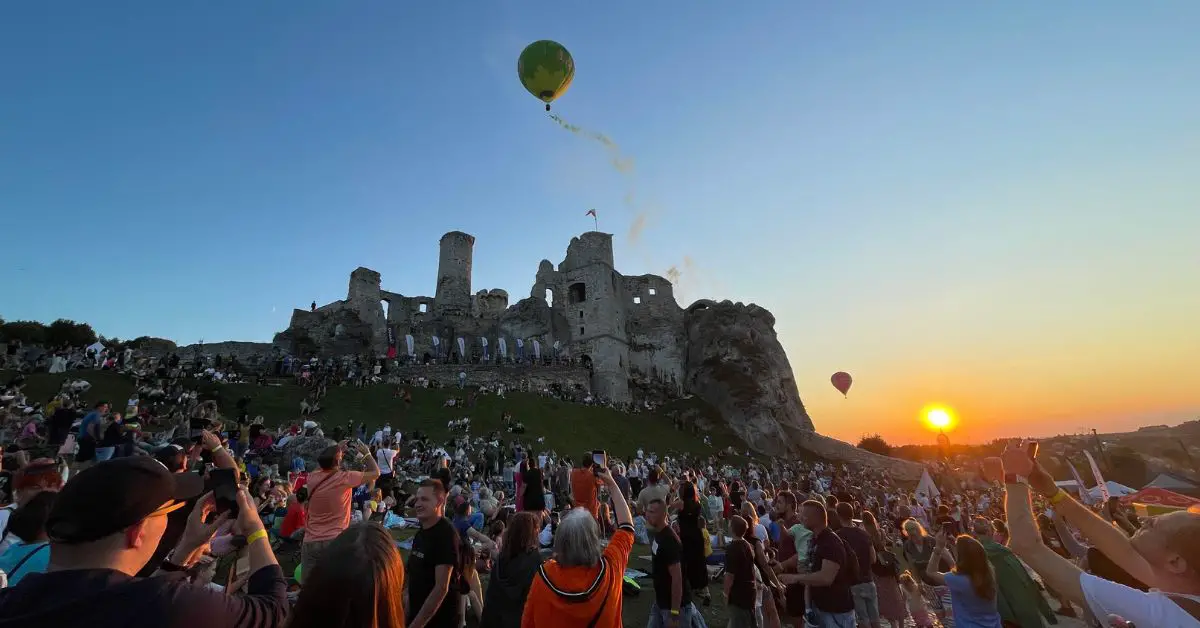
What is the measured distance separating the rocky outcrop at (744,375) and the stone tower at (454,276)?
77.0 feet

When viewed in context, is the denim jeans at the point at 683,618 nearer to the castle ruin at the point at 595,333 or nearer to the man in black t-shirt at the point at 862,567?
the man in black t-shirt at the point at 862,567

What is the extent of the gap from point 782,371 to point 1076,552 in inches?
2005

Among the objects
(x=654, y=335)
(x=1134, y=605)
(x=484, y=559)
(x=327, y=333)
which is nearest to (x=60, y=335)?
(x=327, y=333)

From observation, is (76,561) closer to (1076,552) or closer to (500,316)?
(1076,552)

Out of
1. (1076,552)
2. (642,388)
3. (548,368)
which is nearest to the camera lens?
(1076,552)

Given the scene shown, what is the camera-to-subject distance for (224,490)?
2609mm

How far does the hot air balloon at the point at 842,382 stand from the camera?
35094mm

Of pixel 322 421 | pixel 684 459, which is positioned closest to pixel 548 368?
pixel 684 459

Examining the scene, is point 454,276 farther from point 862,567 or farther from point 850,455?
point 862,567

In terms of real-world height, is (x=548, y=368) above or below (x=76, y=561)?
above

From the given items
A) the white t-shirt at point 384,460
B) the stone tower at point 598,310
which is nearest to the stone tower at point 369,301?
the stone tower at point 598,310

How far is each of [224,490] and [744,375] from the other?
5009 centimetres

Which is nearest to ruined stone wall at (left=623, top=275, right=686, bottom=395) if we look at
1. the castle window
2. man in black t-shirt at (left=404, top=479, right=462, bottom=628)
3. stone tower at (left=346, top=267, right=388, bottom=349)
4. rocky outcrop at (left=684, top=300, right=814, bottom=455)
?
rocky outcrop at (left=684, top=300, right=814, bottom=455)

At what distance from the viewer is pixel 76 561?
178cm
